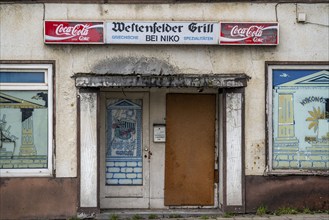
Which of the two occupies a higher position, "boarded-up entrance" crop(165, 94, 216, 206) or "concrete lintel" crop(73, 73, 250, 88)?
"concrete lintel" crop(73, 73, 250, 88)

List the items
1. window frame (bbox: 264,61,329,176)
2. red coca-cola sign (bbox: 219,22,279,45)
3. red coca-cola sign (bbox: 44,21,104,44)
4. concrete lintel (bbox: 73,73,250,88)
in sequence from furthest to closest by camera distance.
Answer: window frame (bbox: 264,61,329,176) < red coca-cola sign (bbox: 219,22,279,45) < red coca-cola sign (bbox: 44,21,104,44) < concrete lintel (bbox: 73,73,250,88)

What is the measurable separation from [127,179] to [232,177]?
7.02 ft

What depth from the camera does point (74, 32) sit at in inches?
421

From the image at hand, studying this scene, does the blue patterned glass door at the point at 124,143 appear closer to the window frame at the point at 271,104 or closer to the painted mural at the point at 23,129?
the painted mural at the point at 23,129

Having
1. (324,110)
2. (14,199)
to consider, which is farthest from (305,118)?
(14,199)

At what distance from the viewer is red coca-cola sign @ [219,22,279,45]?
1082cm

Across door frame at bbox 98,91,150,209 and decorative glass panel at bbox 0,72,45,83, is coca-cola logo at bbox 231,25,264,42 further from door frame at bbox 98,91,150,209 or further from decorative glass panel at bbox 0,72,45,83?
decorative glass panel at bbox 0,72,45,83

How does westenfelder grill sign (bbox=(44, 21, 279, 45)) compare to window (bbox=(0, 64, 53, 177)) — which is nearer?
westenfelder grill sign (bbox=(44, 21, 279, 45))

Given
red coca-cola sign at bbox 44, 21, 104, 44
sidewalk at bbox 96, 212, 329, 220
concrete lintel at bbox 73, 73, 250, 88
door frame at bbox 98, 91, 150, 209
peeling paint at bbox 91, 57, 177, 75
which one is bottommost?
sidewalk at bbox 96, 212, 329, 220

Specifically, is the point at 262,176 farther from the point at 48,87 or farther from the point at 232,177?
the point at 48,87

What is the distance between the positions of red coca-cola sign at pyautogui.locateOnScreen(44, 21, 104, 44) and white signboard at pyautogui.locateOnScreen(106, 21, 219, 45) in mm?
193

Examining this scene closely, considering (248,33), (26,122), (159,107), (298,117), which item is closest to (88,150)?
(26,122)

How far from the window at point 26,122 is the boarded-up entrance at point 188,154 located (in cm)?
243

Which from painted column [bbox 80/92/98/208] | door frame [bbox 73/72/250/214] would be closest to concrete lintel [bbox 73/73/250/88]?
door frame [bbox 73/72/250/214]
